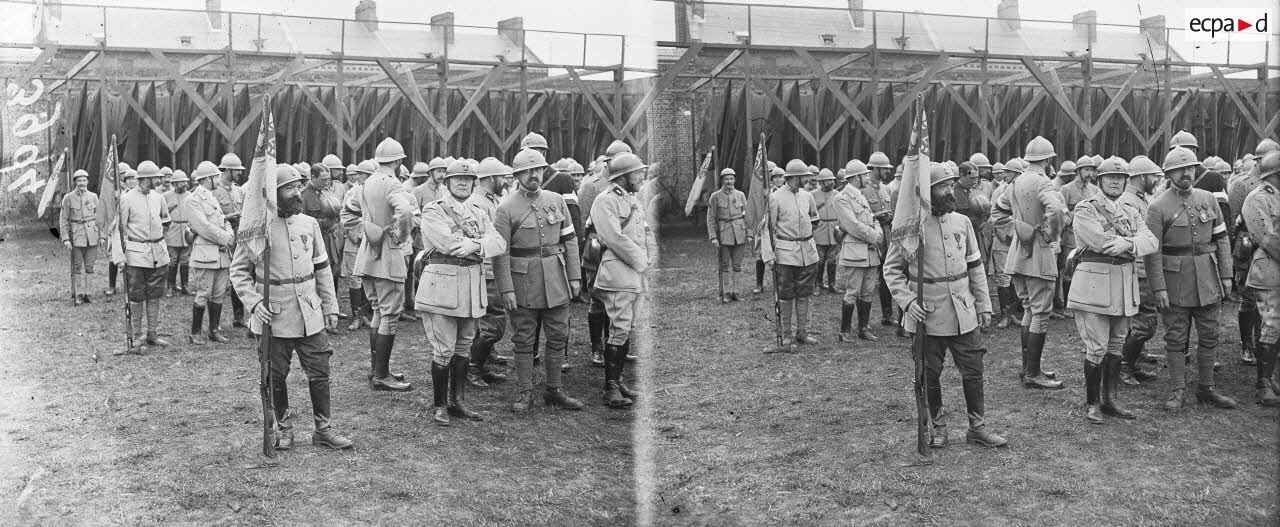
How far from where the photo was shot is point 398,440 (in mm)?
6441

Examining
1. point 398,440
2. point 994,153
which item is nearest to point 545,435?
point 398,440

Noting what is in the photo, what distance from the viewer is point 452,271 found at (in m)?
6.73

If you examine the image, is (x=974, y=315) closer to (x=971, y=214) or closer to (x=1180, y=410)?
(x=1180, y=410)

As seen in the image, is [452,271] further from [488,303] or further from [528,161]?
[488,303]

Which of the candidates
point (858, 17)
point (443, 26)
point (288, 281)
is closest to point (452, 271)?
point (288, 281)

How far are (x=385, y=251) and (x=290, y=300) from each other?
2339 millimetres

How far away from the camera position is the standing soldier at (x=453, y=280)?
6691mm

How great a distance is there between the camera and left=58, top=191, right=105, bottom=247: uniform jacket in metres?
13.0

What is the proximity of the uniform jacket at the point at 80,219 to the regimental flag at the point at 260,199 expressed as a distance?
859 centimetres

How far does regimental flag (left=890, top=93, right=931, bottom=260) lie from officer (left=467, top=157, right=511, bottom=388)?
2855 millimetres

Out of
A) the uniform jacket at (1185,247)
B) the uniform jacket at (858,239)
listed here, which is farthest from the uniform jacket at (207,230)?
the uniform jacket at (1185,247)

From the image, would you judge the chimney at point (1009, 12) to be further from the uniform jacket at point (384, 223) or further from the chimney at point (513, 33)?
the uniform jacket at point (384, 223)

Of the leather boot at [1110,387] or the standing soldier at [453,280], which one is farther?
the leather boot at [1110,387]

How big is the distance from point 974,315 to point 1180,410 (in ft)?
7.26
